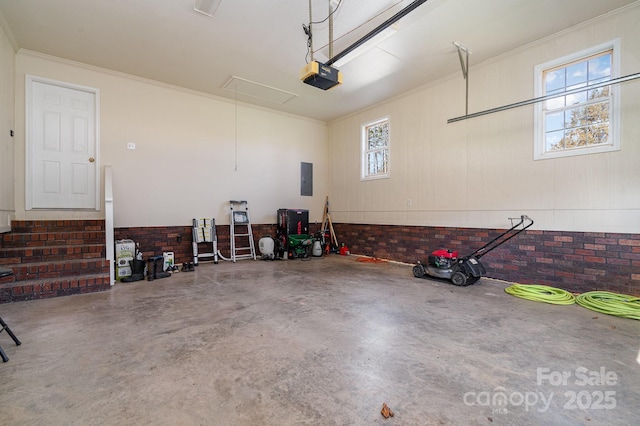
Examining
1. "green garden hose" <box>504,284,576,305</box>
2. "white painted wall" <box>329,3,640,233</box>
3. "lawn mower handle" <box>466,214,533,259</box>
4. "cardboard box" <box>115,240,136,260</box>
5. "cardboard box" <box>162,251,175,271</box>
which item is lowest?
"green garden hose" <box>504,284,576,305</box>

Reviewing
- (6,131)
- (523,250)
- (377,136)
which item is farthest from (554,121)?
(6,131)

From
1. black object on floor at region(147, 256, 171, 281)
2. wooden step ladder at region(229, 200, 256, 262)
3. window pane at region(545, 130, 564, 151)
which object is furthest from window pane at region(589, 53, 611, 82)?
black object on floor at region(147, 256, 171, 281)

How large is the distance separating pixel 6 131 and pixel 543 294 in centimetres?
825

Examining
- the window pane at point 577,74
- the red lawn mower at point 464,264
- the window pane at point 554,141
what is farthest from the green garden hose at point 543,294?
the window pane at point 577,74

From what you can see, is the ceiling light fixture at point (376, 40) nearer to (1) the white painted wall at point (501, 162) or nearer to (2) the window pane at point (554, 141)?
(1) the white painted wall at point (501, 162)

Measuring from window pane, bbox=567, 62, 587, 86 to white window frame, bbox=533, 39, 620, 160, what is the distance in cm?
9

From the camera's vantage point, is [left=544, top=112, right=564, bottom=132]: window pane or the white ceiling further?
[left=544, top=112, right=564, bottom=132]: window pane

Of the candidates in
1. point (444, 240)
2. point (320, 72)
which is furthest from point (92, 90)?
point (444, 240)

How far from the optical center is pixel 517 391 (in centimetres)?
179

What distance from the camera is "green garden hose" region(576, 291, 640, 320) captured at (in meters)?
3.06

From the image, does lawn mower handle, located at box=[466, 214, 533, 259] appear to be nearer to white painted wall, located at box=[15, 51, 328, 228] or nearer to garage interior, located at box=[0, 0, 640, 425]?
garage interior, located at box=[0, 0, 640, 425]

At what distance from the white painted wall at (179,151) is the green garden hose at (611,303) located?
240 inches

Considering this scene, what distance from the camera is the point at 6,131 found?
4270 millimetres

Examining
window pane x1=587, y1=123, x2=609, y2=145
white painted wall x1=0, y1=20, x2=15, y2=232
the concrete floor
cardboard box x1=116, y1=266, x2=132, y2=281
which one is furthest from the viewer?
cardboard box x1=116, y1=266, x2=132, y2=281
